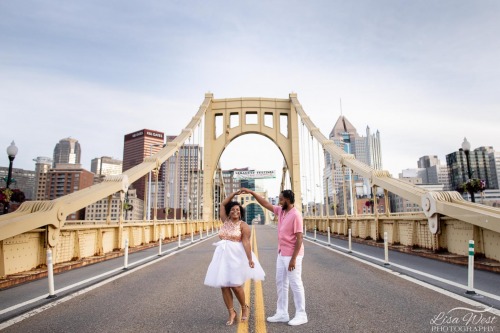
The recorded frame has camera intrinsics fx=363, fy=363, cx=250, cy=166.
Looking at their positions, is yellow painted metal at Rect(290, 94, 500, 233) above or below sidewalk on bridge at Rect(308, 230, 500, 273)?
above

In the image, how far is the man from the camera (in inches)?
184

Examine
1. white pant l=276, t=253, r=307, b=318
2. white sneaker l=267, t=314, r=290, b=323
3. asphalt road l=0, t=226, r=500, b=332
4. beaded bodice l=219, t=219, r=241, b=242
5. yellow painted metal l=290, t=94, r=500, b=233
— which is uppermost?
yellow painted metal l=290, t=94, r=500, b=233

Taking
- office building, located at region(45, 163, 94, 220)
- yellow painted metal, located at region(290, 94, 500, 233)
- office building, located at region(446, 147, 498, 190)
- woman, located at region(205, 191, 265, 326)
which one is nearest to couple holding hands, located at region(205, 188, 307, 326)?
woman, located at region(205, 191, 265, 326)

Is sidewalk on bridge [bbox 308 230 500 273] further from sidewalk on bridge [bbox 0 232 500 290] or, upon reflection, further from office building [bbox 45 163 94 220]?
office building [bbox 45 163 94 220]

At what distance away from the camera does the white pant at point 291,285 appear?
184 inches

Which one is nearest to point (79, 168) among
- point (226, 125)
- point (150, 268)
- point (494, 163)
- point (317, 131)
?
point (226, 125)


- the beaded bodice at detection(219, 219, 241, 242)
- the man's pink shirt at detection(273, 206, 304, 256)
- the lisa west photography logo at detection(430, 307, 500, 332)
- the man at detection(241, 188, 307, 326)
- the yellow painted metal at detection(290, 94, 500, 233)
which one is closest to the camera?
the lisa west photography logo at detection(430, 307, 500, 332)

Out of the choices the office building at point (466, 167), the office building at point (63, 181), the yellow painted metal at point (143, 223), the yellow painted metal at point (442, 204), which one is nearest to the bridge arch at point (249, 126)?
the yellow painted metal at point (143, 223)

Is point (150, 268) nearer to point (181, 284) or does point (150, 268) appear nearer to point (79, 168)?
point (181, 284)

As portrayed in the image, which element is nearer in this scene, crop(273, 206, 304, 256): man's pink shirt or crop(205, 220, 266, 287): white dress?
crop(205, 220, 266, 287): white dress

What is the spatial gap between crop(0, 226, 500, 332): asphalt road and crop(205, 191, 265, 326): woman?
0.35 metres

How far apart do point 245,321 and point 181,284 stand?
3.19 meters

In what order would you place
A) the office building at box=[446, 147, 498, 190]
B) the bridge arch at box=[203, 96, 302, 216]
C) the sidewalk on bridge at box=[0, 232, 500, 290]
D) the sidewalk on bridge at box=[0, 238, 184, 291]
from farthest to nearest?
1. the office building at box=[446, 147, 498, 190]
2. the bridge arch at box=[203, 96, 302, 216]
3. the sidewalk on bridge at box=[0, 232, 500, 290]
4. the sidewalk on bridge at box=[0, 238, 184, 291]

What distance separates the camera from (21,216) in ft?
28.1
